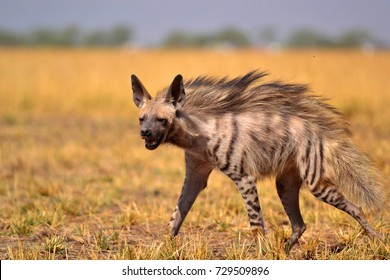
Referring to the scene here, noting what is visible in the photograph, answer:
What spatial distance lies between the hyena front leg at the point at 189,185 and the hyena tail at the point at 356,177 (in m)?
1.07

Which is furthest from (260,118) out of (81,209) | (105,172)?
(105,172)

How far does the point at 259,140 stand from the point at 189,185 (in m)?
0.74

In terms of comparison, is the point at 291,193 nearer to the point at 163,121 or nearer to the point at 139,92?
the point at 163,121

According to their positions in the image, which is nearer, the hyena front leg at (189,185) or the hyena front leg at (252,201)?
the hyena front leg at (252,201)

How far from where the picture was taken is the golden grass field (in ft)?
18.1

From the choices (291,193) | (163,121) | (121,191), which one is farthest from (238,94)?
(121,191)

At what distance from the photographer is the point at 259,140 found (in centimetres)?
557

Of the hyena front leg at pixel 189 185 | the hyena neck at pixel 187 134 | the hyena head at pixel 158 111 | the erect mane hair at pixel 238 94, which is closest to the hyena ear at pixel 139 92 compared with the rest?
the hyena head at pixel 158 111

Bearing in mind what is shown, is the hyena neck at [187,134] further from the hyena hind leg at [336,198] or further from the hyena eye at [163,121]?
the hyena hind leg at [336,198]

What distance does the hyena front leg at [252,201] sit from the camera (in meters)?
5.40

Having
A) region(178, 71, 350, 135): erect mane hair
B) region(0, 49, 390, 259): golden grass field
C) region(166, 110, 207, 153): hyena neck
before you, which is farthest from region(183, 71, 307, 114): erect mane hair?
region(0, 49, 390, 259): golden grass field
